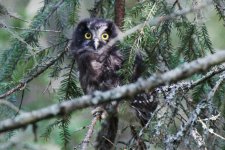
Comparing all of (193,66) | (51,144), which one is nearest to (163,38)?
(193,66)

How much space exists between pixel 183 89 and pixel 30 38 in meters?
1.56

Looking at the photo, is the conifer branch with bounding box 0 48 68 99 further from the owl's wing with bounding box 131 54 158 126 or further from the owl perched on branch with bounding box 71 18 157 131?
the owl's wing with bounding box 131 54 158 126

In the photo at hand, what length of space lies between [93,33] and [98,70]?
35 cm

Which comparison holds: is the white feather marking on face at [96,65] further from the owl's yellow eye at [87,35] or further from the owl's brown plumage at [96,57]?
the owl's yellow eye at [87,35]

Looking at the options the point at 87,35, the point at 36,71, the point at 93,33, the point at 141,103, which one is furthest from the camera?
the point at 87,35

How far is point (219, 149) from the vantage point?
2.71 meters

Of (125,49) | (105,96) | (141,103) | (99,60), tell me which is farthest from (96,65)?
(105,96)

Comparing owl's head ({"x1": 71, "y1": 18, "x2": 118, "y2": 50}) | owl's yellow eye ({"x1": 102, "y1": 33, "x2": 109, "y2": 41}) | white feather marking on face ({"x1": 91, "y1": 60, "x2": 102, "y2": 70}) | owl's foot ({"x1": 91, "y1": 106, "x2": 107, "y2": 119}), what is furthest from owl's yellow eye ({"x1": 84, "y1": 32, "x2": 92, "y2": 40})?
owl's foot ({"x1": 91, "y1": 106, "x2": 107, "y2": 119})

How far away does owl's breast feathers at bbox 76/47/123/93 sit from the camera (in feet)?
11.9

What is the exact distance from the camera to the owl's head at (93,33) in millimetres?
3775

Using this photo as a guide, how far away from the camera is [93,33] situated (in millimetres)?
3895

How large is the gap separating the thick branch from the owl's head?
2363mm

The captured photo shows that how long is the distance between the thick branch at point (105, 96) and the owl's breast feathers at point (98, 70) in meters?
2.19

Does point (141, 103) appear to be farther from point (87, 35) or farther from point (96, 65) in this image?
point (87, 35)
